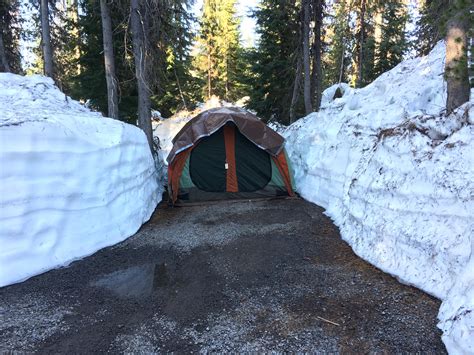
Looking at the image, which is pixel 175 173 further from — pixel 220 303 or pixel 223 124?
pixel 220 303

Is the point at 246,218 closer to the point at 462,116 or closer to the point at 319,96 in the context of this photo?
the point at 462,116

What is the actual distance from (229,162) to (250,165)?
2.04 ft

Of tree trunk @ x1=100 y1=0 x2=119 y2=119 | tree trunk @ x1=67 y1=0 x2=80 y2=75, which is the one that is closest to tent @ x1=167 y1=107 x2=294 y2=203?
tree trunk @ x1=100 y1=0 x2=119 y2=119

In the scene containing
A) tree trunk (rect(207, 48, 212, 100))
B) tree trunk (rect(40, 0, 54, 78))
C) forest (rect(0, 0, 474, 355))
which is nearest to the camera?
forest (rect(0, 0, 474, 355))

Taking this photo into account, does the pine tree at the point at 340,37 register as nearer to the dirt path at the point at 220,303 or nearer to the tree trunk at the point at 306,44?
the tree trunk at the point at 306,44

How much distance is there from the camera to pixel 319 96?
49.4 feet

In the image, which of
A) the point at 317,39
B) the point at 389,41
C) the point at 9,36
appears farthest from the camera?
the point at 389,41

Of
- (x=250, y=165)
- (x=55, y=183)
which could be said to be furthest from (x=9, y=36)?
(x=55, y=183)

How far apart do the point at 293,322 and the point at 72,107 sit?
653 centimetres

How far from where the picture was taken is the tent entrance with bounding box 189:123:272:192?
9.68 metres

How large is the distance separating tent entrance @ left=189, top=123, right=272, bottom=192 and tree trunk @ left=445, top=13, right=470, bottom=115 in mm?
5251

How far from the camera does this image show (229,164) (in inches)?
386

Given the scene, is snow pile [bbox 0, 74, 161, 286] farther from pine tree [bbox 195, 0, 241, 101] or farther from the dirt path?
pine tree [bbox 195, 0, 241, 101]

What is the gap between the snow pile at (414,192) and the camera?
3613 mm
